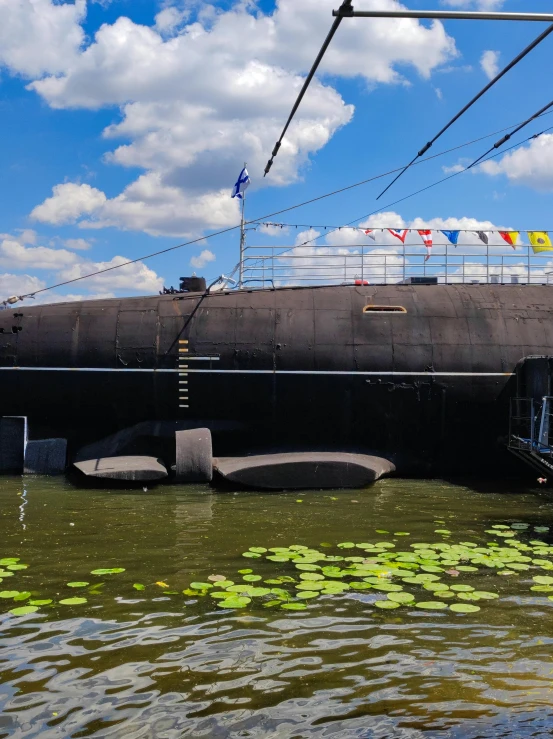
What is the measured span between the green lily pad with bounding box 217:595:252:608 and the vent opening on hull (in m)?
9.46

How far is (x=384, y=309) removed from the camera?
Result: 51.6 ft

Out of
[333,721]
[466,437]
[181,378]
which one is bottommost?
[333,721]

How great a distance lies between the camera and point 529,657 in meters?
5.90

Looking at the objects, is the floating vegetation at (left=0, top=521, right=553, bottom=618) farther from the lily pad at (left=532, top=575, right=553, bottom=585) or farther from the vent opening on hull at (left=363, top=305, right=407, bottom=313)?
the vent opening on hull at (left=363, top=305, right=407, bottom=313)

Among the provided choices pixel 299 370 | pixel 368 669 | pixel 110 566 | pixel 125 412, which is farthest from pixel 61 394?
pixel 368 669

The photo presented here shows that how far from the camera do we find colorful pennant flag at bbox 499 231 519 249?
65.0ft

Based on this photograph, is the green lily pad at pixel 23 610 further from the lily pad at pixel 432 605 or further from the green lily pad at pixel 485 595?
the green lily pad at pixel 485 595

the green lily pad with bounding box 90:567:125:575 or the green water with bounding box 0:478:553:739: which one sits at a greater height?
the green lily pad with bounding box 90:567:125:575

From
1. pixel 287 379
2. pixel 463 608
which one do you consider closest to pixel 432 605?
pixel 463 608

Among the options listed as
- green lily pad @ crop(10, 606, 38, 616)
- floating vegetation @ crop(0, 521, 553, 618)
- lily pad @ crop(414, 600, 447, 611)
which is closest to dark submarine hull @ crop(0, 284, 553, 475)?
floating vegetation @ crop(0, 521, 553, 618)

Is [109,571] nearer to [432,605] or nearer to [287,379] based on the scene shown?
[432,605]

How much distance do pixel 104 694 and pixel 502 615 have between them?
12.7 feet

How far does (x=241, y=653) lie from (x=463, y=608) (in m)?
2.43

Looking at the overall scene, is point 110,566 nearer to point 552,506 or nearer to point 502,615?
point 502,615
